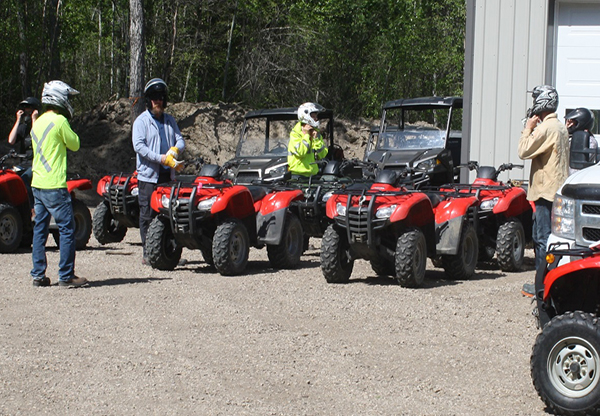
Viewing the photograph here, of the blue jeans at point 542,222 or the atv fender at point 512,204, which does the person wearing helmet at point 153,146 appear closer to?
the atv fender at point 512,204

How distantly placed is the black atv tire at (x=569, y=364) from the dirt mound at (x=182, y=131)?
18.0 m

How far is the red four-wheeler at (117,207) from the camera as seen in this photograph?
11227 millimetres

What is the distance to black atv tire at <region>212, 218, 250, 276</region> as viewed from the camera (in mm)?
9312

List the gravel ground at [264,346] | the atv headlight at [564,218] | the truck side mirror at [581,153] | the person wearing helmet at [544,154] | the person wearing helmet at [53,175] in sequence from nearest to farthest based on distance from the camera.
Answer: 1. the gravel ground at [264,346]
2. the atv headlight at [564,218]
3. the truck side mirror at [581,153]
4. the person wearing helmet at [544,154]
5. the person wearing helmet at [53,175]

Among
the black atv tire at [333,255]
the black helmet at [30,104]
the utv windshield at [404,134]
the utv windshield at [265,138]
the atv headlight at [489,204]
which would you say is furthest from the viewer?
the utv windshield at [404,134]

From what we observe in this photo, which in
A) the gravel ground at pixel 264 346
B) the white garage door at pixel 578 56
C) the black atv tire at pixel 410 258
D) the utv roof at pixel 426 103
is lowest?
the gravel ground at pixel 264 346

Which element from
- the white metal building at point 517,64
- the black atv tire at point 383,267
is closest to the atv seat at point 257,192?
the black atv tire at point 383,267

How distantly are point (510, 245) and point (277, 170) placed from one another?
502 centimetres

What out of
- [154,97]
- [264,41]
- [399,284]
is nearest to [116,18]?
[264,41]

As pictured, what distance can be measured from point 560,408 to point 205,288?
4.55m

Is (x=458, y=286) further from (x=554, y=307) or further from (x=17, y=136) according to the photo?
(x=17, y=136)

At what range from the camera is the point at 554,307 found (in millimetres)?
5156

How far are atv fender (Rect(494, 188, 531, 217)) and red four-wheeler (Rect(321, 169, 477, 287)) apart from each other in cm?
92

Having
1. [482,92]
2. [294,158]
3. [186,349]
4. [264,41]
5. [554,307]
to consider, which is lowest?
[186,349]
